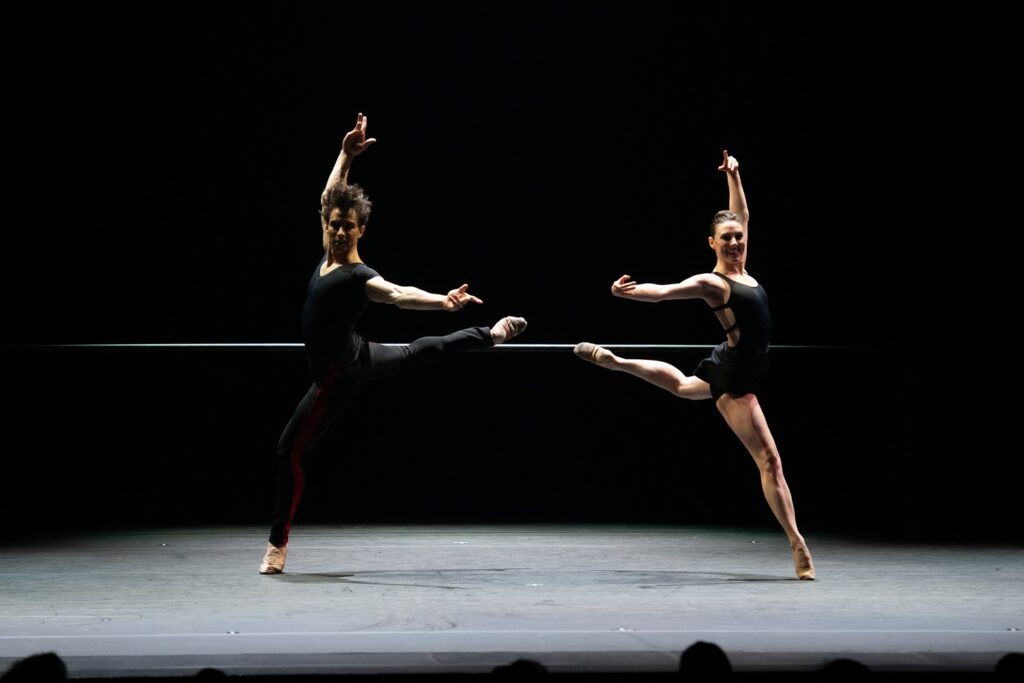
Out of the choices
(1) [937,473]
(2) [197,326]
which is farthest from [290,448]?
(1) [937,473]

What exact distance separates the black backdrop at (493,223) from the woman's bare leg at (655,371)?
174 centimetres

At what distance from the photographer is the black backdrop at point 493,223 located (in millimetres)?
6594

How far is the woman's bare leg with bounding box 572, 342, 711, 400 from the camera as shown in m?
4.86

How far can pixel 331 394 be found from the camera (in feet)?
15.7

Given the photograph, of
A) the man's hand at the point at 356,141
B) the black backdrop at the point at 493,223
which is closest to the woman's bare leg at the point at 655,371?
the man's hand at the point at 356,141

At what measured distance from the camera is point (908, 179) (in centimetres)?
674

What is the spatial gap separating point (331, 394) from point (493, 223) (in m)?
2.22

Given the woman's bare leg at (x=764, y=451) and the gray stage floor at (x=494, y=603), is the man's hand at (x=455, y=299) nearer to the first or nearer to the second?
the gray stage floor at (x=494, y=603)

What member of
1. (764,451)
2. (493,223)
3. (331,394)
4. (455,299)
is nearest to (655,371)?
(764,451)

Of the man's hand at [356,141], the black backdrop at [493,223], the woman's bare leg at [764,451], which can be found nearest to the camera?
the woman's bare leg at [764,451]

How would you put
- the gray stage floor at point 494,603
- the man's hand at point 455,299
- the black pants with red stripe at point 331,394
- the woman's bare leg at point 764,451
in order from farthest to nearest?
1. the black pants with red stripe at point 331,394
2. the woman's bare leg at point 764,451
3. the man's hand at point 455,299
4. the gray stage floor at point 494,603

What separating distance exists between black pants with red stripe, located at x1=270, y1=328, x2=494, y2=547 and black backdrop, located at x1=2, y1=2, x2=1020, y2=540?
1742 millimetres

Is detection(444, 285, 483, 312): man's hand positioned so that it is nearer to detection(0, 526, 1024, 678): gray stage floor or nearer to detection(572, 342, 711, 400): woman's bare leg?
detection(572, 342, 711, 400): woman's bare leg

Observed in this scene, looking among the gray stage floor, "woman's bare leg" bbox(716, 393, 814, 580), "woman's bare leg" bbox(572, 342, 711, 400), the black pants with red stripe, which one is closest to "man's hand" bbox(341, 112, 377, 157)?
the black pants with red stripe
